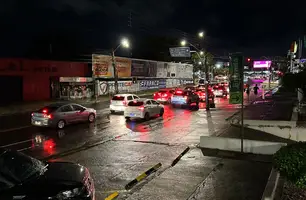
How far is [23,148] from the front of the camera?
13352 millimetres

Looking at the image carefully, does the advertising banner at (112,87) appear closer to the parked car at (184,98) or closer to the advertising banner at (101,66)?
the advertising banner at (101,66)

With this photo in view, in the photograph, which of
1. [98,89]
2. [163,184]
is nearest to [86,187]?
[163,184]

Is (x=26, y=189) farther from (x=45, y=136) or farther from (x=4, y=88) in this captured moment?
(x=4, y=88)

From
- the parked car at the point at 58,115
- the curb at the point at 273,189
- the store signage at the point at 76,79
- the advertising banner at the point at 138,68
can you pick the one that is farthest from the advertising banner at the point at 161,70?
the curb at the point at 273,189

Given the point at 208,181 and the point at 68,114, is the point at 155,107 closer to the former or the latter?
the point at 68,114

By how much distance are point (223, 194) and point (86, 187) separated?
357 centimetres

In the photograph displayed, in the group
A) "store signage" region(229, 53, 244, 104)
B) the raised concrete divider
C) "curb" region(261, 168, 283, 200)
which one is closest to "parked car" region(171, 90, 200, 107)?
the raised concrete divider

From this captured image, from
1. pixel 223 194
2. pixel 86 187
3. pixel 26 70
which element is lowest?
pixel 223 194

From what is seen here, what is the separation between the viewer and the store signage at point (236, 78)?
38.5ft

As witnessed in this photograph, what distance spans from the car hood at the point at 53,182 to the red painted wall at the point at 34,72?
30.8m

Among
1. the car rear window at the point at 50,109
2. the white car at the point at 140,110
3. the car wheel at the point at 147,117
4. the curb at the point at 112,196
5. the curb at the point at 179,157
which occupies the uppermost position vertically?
the car rear window at the point at 50,109

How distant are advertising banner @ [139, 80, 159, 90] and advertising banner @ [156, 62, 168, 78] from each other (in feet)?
5.45

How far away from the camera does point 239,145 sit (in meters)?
12.2

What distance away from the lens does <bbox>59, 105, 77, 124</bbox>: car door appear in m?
18.6
